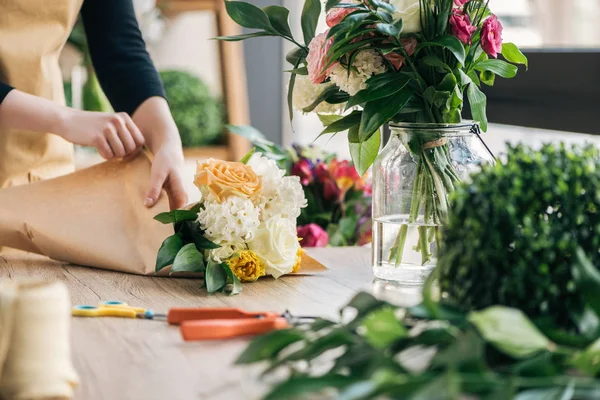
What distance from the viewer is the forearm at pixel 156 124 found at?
1.19m

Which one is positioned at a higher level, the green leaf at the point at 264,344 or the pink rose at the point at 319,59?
the pink rose at the point at 319,59

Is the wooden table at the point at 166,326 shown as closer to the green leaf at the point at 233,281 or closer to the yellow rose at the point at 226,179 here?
the green leaf at the point at 233,281

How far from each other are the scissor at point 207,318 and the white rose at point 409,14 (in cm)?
35

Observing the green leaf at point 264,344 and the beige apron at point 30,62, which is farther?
the beige apron at point 30,62

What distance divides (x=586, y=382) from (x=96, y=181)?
801mm

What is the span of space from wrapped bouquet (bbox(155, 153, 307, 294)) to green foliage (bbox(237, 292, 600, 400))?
36 cm

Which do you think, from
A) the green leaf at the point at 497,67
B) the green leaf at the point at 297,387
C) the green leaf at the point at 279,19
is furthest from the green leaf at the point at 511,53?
the green leaf at the point at 297,387

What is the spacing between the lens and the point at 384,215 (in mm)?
974

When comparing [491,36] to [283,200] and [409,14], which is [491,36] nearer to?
[409,14]

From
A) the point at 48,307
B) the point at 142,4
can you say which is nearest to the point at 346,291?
the point at 48,307

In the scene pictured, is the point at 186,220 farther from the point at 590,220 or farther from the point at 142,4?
the point at 142,4

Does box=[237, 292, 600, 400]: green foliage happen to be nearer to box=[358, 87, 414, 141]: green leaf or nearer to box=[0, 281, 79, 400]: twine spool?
box=[0, 281, 79, 400]: twine spool

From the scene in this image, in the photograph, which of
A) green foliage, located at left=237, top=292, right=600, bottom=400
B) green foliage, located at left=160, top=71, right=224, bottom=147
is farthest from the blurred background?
green foliage, located at left=237, top=292, right=600, bottom=400

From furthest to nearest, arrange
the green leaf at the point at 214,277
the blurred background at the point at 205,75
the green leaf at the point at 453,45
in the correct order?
the blurred background at the point at 205,75
the green leaf at the point at 214,277
the green leaf at the point at 453,45
